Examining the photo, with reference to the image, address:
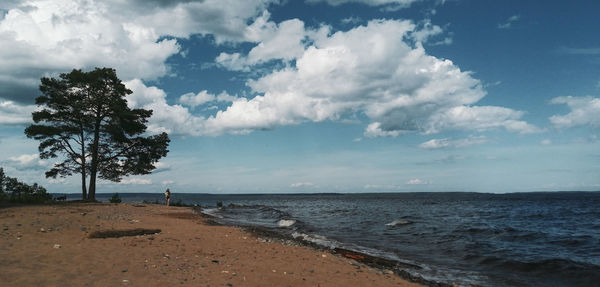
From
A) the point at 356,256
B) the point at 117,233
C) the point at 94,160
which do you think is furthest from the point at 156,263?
the point at 94,160

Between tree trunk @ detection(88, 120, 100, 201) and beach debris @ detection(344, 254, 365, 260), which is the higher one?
tree trunk @ detection(88, 120, 100, 201)

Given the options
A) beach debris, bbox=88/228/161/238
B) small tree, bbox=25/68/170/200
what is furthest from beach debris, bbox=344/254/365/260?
small tree, bbox=25/68/170/200

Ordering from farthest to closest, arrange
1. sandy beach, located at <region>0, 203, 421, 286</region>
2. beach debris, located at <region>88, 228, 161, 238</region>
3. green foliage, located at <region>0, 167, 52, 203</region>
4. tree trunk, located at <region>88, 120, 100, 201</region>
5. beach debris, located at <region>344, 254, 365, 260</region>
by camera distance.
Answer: tree trunk, located at <region>88, 120, 100, 201</region> → green foliage, located at <region>0, 167, 52, 203</region> → beach debris, located at <region>344, 254, 365, 260</region> → beach debris, located at <region>88, 228, 161, 238</region> → sandy beach, located at <region>0, 203, 421, 286</region>

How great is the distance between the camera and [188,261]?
9297 mm

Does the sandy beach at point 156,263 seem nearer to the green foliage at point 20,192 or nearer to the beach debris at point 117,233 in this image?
the beach debris at point 117,233

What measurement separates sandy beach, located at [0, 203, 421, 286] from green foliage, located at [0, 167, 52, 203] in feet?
52.7

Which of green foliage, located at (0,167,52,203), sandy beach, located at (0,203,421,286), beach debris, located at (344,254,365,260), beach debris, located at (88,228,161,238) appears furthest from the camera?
green foliage, located at (0,167,52,203)

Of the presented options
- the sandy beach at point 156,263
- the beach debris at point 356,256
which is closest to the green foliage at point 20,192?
the sandy beach at point 156,263

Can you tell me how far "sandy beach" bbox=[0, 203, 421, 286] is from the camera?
732cm

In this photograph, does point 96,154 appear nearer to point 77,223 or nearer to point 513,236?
point 77,223

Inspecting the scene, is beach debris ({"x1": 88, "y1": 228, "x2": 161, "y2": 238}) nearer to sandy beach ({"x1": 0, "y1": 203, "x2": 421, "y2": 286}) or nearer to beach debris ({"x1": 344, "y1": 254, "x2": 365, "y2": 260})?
sandy beach ({"x1": 0, "y1": 203, "x2": 421, "y2": 286})

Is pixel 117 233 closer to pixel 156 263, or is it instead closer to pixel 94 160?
pixel 156 263

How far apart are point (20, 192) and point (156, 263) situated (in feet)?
90.6

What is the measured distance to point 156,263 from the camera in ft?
28.7
